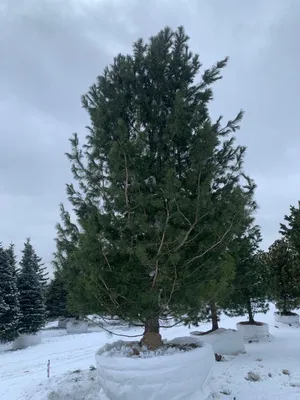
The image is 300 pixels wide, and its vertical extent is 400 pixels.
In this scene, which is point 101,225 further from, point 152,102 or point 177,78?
point 177,78

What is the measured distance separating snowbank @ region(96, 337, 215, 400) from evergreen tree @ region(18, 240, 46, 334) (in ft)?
43.8

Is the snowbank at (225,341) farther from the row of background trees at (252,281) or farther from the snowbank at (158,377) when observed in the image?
the snowbank at (158,377)

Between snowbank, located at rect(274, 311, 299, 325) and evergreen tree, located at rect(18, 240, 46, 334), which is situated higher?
evergreen tree, located at rect(18, 240, 46, 334)

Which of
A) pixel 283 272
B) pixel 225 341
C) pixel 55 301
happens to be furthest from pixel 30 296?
pixel 283 272

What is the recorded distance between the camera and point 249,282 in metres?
10.9

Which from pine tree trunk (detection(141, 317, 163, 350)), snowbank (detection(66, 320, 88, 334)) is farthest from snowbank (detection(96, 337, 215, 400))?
snowbank (detection(66, 320, 88, 334))

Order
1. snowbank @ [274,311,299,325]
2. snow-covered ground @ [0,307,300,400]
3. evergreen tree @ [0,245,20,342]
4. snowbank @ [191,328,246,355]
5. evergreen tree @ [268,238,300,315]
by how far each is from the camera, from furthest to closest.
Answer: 1. snowbank @ [274,311,299,325]
2. evergreen tree @ [0,245,20,342]
3. evergreen tree @ [268,238,300,315]
4. snowbank @ [191,328,246,355]
5. snow-covered ground @ [0,307,300,400]

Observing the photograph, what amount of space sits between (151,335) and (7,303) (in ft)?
42.2

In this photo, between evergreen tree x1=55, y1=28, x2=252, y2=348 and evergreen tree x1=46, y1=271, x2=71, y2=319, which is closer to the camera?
evergreen tree x1=55, y1=28, x2=252, y2=348

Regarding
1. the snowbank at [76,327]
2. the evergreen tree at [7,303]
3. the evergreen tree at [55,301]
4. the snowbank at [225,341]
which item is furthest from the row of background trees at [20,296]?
the snowbank at [225,341]

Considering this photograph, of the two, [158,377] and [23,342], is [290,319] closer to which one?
[23,342]

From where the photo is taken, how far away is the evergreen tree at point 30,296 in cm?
1678

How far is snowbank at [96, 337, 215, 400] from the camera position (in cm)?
438

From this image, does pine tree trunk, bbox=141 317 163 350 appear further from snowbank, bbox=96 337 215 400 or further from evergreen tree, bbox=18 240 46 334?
evergreen tree, bbox=18 240 46 334
